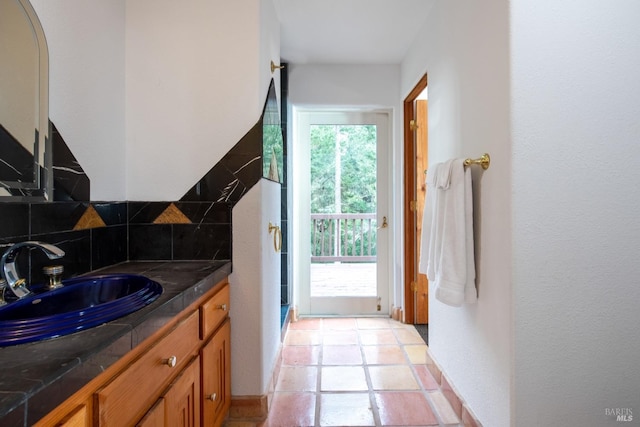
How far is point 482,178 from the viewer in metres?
1.36

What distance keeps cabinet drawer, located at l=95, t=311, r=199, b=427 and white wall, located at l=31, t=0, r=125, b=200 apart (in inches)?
31.7

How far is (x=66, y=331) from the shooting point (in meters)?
0.71

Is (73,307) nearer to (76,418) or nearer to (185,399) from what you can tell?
(185,399)

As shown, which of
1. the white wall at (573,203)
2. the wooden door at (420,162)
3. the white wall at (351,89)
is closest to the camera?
the white wall at (573,203)

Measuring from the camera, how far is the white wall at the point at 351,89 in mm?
2840

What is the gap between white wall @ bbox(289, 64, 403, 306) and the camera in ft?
9.32

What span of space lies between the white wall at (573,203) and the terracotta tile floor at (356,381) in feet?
2.28

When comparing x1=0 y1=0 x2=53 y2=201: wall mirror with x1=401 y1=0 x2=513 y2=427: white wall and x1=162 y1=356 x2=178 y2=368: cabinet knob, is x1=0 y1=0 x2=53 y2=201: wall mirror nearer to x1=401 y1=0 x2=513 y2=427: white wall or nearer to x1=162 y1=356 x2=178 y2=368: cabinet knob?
x1=162 y1=356 x2=178 y2=368: cabinet knob

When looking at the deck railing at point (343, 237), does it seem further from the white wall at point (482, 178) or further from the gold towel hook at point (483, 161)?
the gold towel hook at point (483, 161)

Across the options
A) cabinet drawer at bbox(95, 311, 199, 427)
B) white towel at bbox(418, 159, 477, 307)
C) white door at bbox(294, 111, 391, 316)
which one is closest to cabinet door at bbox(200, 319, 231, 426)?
cabinet drawer at bbox(95, 311, 199, 427)

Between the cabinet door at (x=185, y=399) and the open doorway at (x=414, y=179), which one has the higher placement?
the open doorway at (x=414, y=179)

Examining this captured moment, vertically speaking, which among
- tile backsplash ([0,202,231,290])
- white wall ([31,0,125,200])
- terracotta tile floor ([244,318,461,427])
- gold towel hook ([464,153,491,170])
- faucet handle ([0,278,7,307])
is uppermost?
white wall ([31,0,125,200])

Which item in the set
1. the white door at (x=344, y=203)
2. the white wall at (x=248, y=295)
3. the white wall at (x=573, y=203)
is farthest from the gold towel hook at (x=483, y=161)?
the white door at (x=344, y=203)

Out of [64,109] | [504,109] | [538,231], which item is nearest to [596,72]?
[504,109]
